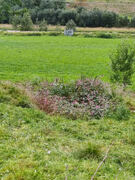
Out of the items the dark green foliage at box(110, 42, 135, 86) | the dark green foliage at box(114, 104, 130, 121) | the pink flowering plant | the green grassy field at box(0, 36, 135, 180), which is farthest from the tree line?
the green grassy field at box(0, 36, 135, 180)

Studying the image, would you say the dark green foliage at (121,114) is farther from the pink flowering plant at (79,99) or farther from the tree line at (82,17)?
the tree line at (82,17)

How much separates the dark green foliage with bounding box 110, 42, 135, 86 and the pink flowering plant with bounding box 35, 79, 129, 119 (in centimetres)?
238

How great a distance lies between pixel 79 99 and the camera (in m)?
9.47

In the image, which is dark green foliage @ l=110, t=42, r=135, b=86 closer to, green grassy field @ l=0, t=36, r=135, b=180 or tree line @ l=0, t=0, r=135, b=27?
A: green grassy field @ l=0, t=36, r=135, b=180

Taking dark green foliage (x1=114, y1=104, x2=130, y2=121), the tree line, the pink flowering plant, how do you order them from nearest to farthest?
dark green foliage (x1=114, y1=104, x2=130, y2=121) < the pink flowering plant < the tree line

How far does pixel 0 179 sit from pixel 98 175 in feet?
5.58

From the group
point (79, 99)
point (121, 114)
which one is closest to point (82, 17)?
point (79, 99)

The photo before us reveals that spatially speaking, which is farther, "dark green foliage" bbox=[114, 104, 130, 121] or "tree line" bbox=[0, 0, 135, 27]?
"tree line" bbox=[0, 0, 135, 27]

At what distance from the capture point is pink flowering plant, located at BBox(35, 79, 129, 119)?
831cm

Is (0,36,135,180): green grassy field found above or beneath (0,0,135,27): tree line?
beneath

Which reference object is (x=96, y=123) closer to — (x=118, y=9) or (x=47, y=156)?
(x=47, y=156)

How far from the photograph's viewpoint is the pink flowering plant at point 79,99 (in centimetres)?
831

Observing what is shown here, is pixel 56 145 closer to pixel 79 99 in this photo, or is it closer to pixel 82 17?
pixel 79 99

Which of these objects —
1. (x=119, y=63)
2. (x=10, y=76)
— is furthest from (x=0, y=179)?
(x=10, y=76)
